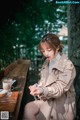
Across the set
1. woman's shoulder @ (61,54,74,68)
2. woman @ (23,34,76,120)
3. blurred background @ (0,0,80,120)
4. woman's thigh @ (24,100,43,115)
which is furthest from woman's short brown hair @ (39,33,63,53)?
blurred background @ (0,0,80,120)

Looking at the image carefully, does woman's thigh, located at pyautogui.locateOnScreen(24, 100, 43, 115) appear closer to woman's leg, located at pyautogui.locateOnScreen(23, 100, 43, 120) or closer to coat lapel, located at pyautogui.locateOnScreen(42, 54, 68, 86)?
woman's leg, located at pyautogui.locateOnScreen(23, 100, 43, 120)

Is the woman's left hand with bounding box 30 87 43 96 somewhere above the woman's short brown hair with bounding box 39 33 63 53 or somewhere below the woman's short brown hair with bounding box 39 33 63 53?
below

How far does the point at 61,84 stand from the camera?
2.41 meters

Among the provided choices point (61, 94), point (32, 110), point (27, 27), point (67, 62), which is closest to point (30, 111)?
point (32, 110)

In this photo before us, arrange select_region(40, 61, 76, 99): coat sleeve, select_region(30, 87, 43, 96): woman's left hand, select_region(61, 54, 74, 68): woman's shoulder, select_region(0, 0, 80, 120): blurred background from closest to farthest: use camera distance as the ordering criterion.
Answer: select_region(30, 87, 43, 96): woman's left hand → select_region(40, 61, 76, 99): coat sleeve → select_region(61, 54, 74, 68): woman's shoulder → select_region(0, 0, 80, 120): blurred background

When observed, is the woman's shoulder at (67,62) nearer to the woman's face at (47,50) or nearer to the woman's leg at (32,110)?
the woman's face at (47,50)

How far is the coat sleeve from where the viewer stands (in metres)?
2.34

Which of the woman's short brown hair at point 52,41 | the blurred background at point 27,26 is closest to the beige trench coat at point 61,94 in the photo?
the woman's short brown hair at point 52,41

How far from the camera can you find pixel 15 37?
10.6 meters

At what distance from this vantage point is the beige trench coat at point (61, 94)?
7.96 ft

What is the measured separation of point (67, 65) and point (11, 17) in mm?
8045

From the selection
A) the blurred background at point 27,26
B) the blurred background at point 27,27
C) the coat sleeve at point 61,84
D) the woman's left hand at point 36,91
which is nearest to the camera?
the woman's left hand at point 36,91

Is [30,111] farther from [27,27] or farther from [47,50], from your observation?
[27,27]

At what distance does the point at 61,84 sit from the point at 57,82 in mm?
36
